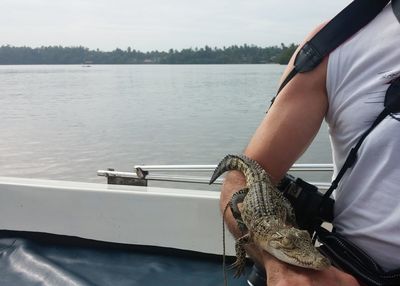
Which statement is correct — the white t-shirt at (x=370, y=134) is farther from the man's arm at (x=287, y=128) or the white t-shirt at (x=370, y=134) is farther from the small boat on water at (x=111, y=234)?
the small boat on water at (x=111, y=234)

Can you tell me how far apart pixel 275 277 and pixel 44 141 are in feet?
45.6

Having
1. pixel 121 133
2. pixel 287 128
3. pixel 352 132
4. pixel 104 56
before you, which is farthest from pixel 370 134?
pixel 104 56

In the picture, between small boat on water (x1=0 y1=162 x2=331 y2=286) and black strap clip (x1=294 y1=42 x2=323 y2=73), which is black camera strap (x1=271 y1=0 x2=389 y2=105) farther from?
small boat on water (x1=0 y1=162 x2=331 y2=286)

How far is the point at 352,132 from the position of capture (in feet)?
5.34

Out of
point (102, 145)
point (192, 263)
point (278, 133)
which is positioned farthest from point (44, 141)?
point (278, 133)

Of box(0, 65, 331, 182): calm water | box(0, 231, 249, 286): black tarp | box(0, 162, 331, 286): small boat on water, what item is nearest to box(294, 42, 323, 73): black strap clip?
box(0, 162, 331, 286): small boat on water

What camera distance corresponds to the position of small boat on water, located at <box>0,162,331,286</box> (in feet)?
8.86

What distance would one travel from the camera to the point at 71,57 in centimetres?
6197

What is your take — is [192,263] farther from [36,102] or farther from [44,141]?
[36,102]

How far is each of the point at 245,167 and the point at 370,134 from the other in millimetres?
450

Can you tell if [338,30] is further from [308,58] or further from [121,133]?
[121,133]

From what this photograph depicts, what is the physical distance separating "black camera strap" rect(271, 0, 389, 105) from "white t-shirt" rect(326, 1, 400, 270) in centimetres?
2

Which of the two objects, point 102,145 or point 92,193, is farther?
point 102,145

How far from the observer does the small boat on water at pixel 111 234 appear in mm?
2700
